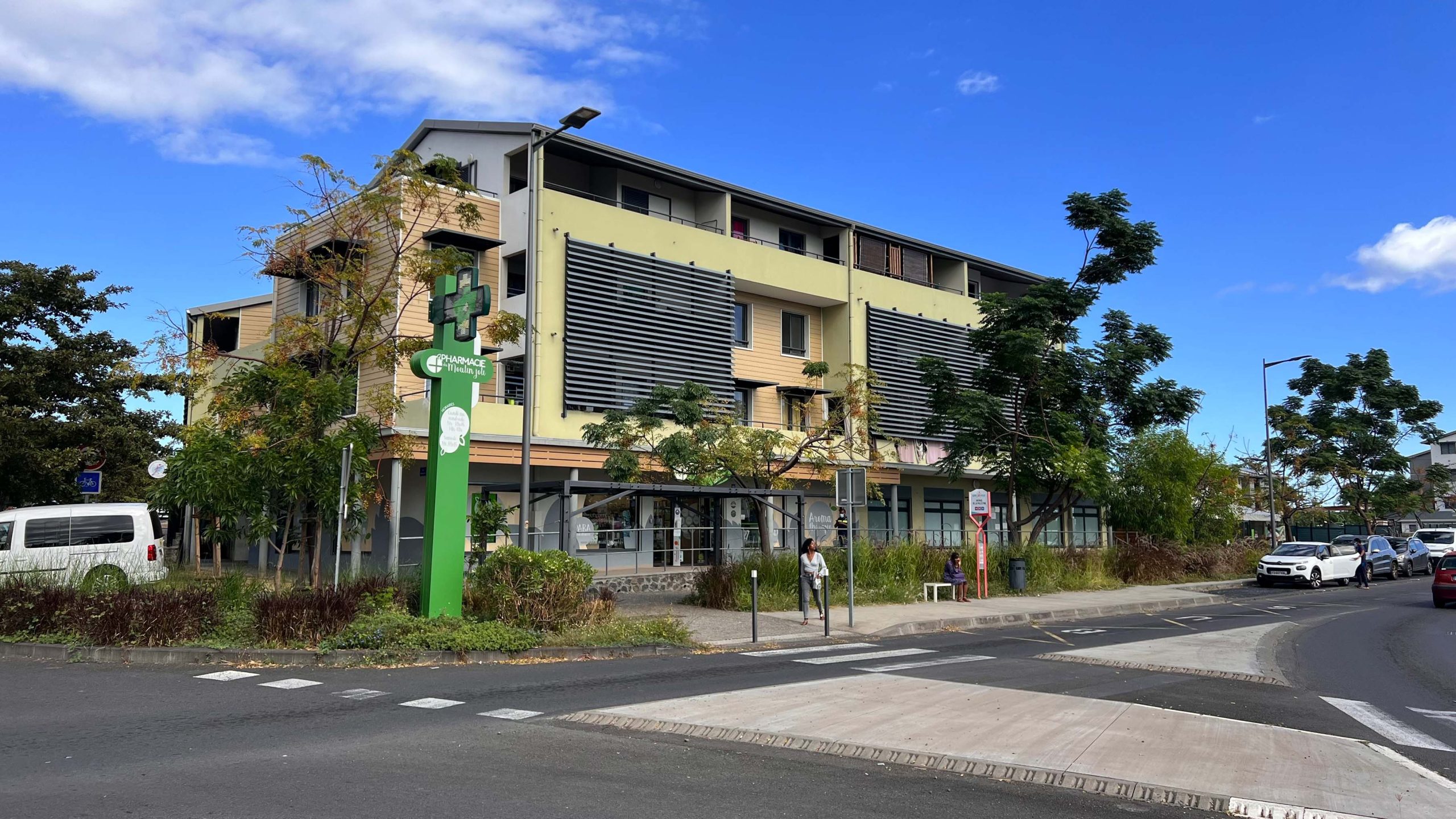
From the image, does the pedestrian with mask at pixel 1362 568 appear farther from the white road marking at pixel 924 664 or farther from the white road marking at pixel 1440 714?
the white road marking at pixel 1440 714

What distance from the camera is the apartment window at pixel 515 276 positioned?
90.5 ft

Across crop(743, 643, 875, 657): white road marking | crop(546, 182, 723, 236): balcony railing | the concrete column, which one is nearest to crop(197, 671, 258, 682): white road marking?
crop(743, 643, 875, 657): white road marking

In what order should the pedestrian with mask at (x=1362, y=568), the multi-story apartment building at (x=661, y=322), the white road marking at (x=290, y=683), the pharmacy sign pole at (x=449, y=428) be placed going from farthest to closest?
1. the pedestrian with mask at (x=1362, y=568)
2. the multi-story apartment building at (x=661, y=322)
3. the pharmacy sign pole at (x=449, y=428)
4. the white road marking at (x=290, y=683)

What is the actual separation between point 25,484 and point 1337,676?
2861cm

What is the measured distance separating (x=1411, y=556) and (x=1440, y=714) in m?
35.6

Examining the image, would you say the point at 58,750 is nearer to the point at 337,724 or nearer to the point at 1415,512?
the point at 337,724

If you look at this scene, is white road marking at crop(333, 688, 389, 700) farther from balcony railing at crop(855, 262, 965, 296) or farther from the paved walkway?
balcony railing at crop(855, 262, 965, 296)

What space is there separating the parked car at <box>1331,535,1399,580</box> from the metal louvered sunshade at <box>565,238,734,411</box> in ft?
71.2

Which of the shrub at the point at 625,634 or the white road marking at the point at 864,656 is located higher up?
the shrub at the point at 625,634

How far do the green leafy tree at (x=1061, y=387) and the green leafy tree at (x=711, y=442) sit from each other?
5876 mm

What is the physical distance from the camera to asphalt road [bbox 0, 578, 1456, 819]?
5.90 meters

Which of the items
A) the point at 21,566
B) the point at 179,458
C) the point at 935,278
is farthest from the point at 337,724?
the point at 935,278

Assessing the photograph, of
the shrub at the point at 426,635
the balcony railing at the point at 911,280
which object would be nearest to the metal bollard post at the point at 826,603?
the shrub at the point at 426,635

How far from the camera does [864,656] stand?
13680mm
